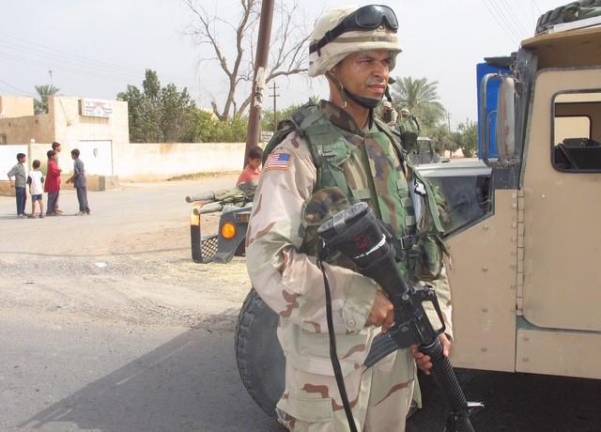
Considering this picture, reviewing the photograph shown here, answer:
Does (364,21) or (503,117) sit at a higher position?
(364,21)

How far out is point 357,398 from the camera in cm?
182

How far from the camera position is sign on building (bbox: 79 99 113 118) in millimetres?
28109

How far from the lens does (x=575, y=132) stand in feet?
14.9

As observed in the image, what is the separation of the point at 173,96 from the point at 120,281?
110ft

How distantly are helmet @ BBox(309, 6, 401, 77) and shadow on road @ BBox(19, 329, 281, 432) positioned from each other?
2.20m

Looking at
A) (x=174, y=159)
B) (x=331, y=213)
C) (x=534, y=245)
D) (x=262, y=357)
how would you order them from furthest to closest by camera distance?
(x=174, y=159) < (x=262, y=357) < (x=534, y=245) < (x=331, y=213)

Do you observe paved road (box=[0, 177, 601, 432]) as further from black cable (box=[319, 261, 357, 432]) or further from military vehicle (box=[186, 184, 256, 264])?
black cable (box=[319, 261, 357, 432])

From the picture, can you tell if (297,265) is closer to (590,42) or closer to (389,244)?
(389,244)

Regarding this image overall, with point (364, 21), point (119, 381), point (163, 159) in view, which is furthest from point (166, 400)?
point (163, 159)

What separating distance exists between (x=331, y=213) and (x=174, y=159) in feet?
105

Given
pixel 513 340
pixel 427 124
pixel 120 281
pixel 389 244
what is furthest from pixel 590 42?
pixel 427 124

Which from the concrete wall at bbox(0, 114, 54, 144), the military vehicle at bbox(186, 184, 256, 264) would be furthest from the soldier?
the concrete wall at bbox(0, 114, 54, 144)

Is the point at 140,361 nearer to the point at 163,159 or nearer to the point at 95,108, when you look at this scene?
the point at 95,108

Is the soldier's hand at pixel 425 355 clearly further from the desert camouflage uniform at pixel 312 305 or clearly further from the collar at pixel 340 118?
the collar at pixel 340 118
